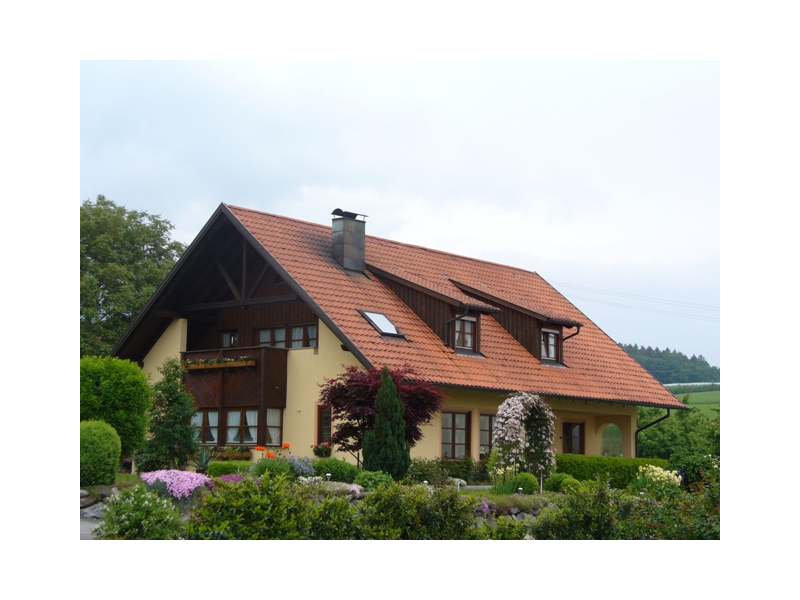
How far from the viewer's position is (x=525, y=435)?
22.7 m

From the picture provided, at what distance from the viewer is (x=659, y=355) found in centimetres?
4897

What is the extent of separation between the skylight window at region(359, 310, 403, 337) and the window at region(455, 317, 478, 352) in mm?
2335

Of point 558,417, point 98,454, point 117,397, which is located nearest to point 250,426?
point 117,397

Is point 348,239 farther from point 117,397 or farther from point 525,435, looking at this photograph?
point 117,397

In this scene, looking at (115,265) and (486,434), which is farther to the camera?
(115,265)

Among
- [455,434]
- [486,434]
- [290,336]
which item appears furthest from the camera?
[486,434]

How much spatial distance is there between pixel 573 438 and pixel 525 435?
8.12m

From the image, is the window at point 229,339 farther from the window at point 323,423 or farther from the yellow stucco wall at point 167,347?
the window at point 323,423

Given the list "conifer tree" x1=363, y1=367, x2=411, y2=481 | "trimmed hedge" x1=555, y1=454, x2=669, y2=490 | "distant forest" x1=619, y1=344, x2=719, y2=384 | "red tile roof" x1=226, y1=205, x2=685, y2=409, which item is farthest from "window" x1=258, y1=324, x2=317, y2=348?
"distant forest" x1=619, y1=344, x2=719, y2=384

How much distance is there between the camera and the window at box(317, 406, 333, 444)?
2475 centimetres
